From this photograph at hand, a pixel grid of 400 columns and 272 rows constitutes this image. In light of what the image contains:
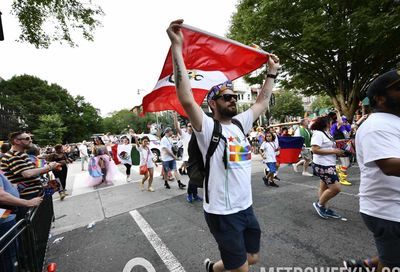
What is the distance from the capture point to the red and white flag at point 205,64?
289 cm

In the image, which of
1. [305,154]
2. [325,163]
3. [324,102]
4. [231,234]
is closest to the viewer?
[231,234]

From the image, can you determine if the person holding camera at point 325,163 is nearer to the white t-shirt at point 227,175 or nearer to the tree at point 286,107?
the white t-shirt at point 227,175

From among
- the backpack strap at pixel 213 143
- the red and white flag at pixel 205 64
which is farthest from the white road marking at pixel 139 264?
the red and white flag at pixel 205 64

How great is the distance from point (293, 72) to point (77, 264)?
15.2m

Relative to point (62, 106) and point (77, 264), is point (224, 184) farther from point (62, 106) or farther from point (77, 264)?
point (62, 106)

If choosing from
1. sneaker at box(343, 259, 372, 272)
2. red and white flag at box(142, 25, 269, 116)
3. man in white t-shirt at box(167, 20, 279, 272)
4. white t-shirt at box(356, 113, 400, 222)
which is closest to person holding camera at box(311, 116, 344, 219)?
sneaker at box(343, 259, 372, 272)

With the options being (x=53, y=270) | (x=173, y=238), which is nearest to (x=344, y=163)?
(x=173, y=238)

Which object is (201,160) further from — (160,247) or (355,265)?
(160,247)

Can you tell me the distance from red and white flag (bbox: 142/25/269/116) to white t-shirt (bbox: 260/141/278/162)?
4.12 metres

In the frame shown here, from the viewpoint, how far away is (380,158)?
62.9 inches

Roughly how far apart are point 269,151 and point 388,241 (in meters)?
5.24

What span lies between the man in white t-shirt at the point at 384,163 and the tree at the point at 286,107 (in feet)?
152

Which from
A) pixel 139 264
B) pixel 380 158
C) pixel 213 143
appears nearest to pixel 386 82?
pixel 380 158

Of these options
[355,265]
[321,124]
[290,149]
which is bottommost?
[355,265]
